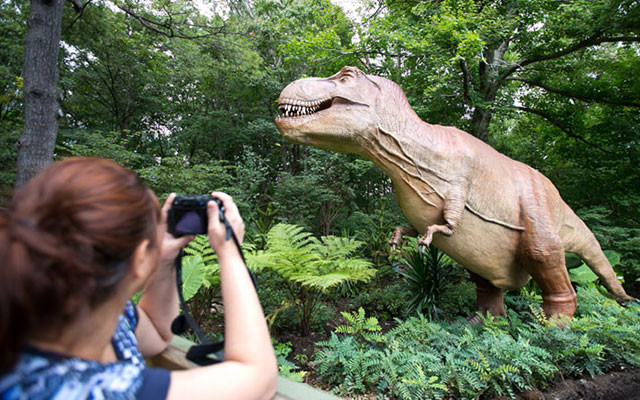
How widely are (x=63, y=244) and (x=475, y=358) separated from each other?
2.76m

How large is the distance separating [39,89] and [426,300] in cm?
512

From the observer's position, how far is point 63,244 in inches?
20.9

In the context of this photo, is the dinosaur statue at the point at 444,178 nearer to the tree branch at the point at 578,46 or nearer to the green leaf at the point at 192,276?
the green leaf at the point at 192,276

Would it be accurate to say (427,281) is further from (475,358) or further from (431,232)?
(431,232)

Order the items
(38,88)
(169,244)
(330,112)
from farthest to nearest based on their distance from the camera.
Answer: (38,88), (330,112), (169,244)

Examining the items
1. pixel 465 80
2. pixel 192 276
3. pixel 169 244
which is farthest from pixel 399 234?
pixel 465 80

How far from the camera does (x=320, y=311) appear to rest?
3.80 meters

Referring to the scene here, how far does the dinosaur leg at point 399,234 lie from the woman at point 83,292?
88.9 inches

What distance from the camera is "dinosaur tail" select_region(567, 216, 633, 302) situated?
130 inches

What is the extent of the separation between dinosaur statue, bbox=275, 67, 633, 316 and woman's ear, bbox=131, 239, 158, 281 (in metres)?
2.08

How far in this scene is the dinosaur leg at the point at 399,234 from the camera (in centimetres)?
296

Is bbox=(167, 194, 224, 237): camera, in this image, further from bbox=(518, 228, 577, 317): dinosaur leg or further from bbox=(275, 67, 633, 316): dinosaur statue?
bbox=(518, 228, 577, 317): dinosaur leg

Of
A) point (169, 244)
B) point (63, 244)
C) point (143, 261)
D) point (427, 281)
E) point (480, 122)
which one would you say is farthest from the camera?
point (480, 122)

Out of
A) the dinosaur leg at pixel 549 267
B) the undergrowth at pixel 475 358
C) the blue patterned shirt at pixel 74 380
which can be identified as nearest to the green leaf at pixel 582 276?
the undergrowth at pixel 475 358
